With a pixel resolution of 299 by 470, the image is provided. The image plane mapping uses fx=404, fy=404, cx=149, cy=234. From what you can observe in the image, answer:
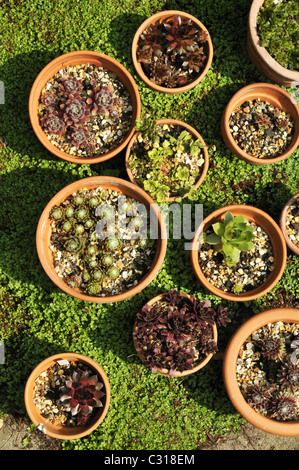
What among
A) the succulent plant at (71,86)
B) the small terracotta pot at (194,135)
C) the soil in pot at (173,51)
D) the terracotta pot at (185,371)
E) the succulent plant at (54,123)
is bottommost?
the terracotta pot at (185,371)

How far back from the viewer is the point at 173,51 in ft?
12.7

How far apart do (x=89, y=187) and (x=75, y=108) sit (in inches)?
28.7

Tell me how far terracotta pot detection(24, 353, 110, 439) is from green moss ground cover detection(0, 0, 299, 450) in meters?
0.18

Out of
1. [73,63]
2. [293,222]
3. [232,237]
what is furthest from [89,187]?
[293,222]

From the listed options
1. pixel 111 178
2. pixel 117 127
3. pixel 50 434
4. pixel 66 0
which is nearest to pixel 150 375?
pixel 50 434

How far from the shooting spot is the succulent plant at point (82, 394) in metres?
3.54

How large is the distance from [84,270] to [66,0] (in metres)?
2.76

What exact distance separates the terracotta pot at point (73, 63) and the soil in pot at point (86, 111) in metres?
0.06

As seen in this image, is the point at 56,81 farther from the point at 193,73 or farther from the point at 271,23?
the point at 271,23

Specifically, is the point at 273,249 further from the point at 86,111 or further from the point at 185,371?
the point at 86,111

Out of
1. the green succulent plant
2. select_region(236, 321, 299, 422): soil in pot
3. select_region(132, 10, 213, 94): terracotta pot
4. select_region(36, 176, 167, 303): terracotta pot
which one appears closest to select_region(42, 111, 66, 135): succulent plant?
select_region(36, 176, 167, 303): terracotta pot

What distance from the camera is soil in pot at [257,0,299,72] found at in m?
3.79

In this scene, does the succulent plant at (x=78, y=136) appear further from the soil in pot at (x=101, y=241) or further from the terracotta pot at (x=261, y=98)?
the terracotta pot at (x=261, y=98)

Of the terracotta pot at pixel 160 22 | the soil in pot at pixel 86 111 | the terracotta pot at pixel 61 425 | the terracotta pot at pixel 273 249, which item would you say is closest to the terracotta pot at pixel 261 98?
the terracotta pot at pixel 160 22
